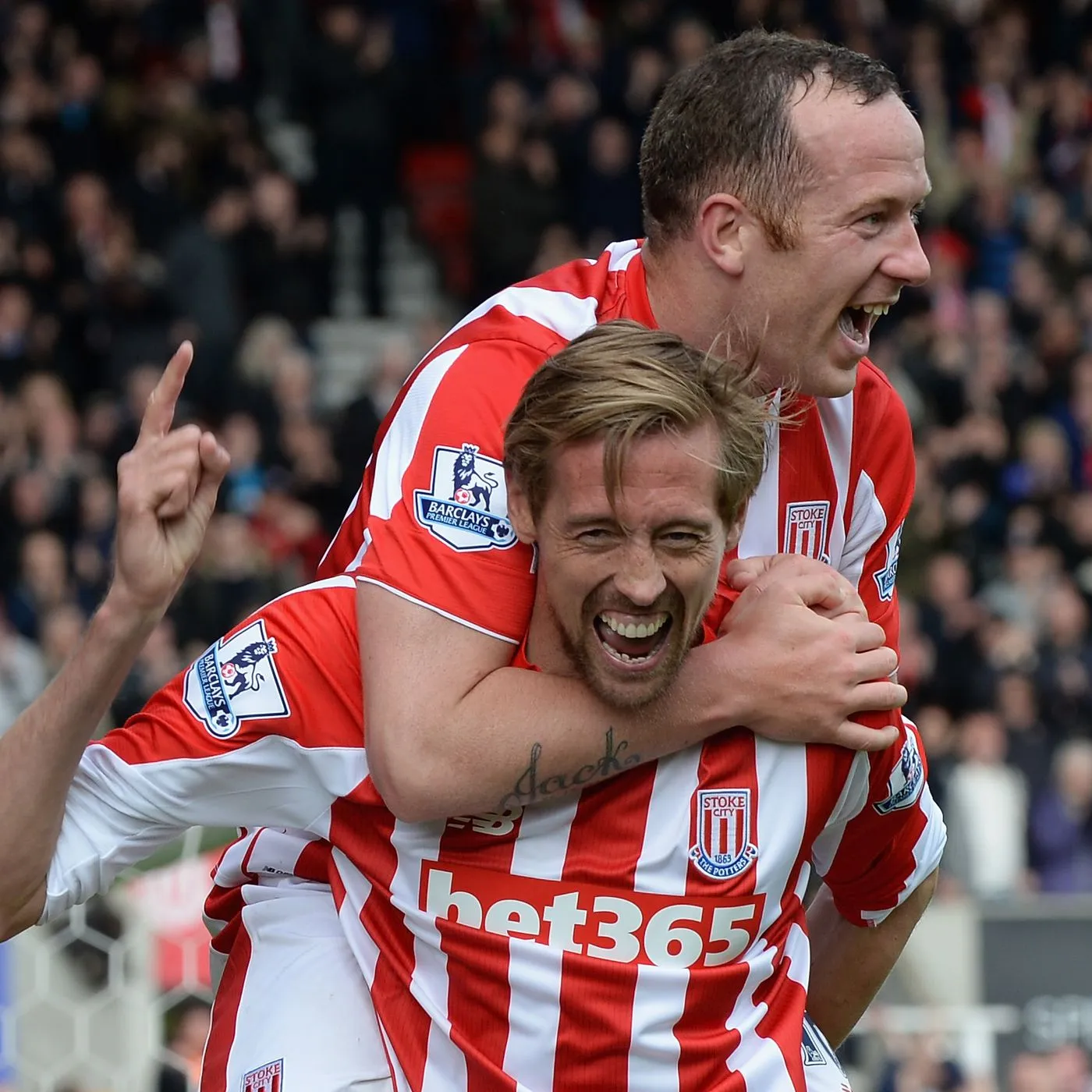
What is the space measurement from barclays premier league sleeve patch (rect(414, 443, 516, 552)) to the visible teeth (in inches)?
10.4

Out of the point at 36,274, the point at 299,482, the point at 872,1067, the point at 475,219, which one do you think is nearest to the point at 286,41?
the point at 475,219

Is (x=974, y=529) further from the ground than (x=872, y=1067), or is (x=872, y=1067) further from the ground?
(x=974, y=529)

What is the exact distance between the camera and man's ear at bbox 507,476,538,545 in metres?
3.22

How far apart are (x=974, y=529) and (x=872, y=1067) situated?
549cm

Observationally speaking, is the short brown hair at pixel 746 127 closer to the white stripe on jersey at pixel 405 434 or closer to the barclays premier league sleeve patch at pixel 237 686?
the white stripe on jersey at pixel 405 434

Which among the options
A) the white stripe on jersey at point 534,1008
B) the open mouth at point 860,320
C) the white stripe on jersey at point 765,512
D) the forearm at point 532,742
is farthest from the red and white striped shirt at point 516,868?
the open mouth at point 860,320

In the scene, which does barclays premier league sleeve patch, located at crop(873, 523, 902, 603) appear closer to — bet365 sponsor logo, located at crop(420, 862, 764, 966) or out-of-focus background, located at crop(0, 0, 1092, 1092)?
bet365 sponsor logo, located at crop(420, 862, 764, 966)

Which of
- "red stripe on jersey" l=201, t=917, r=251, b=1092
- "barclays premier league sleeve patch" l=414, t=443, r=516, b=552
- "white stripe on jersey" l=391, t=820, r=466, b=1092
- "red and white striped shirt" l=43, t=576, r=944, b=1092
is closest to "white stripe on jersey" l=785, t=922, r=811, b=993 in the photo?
"red and white striped shirt" l=43, t=576, r=944, b=1092

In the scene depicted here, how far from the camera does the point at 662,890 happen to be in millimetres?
3244

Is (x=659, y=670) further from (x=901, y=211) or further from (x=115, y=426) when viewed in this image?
(x=115, y=426)

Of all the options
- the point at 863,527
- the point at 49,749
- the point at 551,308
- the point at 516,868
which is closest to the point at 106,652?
the point at 49,749

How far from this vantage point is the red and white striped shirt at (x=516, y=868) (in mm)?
3221

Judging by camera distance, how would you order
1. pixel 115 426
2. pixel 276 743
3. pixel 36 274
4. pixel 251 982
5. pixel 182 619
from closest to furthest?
pixel 276 743 → pixel 251 982 → pixel 182 619 → pixel 115 426 → pixel 36 274

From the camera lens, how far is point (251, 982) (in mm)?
3527
